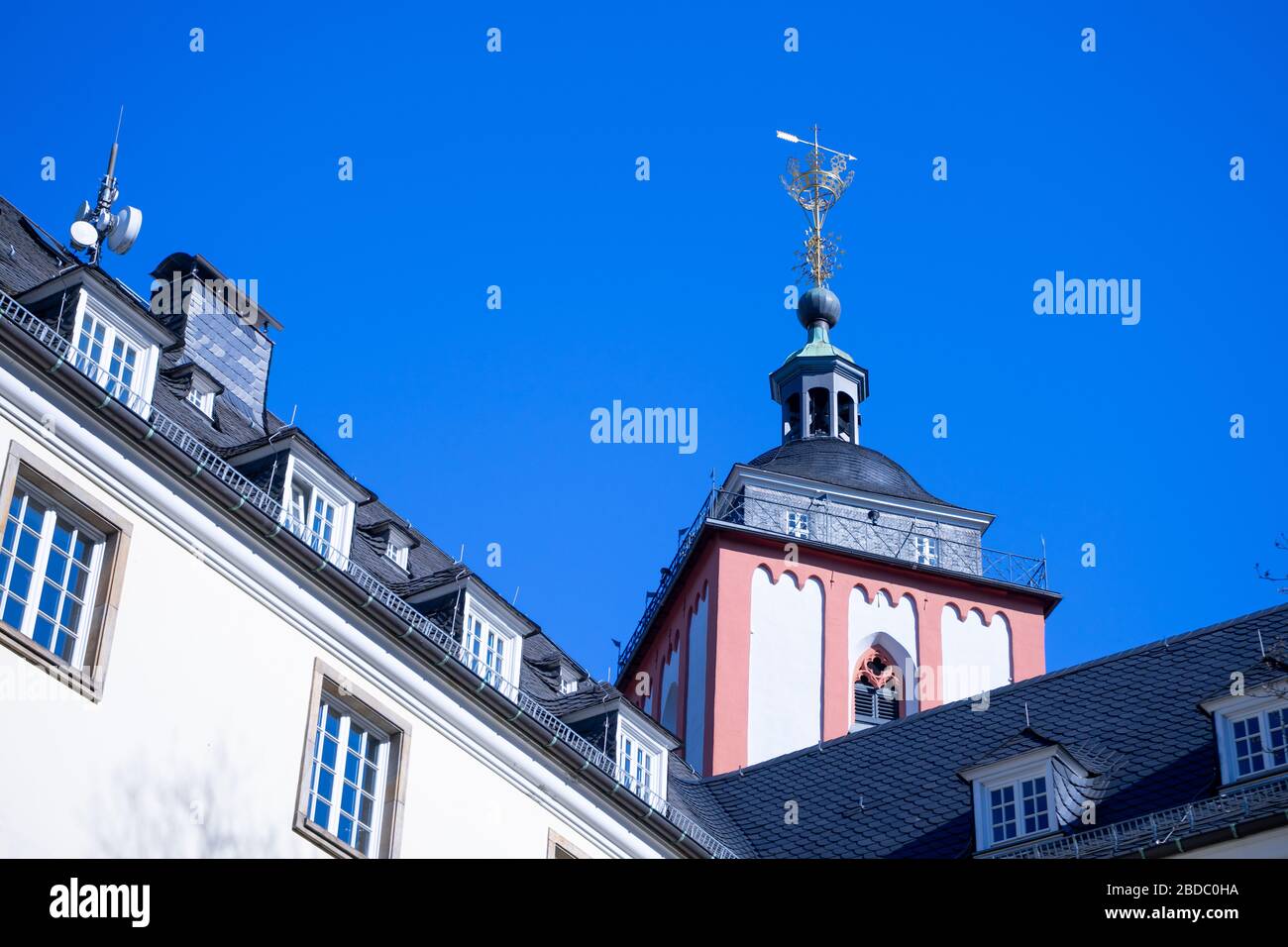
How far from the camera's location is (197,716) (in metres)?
21.6

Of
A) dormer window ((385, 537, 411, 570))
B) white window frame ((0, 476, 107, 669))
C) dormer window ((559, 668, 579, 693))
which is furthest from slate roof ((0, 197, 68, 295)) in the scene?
dormer window ((559, 668, 579, 693))

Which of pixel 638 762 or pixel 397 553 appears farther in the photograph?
pixel 638 762

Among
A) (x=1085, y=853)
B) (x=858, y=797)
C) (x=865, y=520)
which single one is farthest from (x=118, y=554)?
(x=865, y=520)

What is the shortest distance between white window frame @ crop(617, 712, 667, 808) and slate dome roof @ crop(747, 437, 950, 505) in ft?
83.7

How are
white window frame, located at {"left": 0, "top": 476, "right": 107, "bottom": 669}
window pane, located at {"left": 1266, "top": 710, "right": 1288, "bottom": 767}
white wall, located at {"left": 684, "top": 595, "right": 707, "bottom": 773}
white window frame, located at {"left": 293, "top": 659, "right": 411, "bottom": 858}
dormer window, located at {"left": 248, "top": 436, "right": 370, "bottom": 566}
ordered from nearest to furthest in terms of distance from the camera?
white window frame, located at {"left": 0, "top": 476, "right": 107, "bottom": 669} < white window frame, located at {"left": 293, "top": 659, "right": 411, "bottom": 858} < dormer window, located at {"left": 248, "top": 436, "right": 370, "bottom": 566} < window pane, located at {"left": 1266, "top": 710, "right": 1288, "bottom": 767} < white wall, located at {"left": 684, "top": 595, "right": 707, "bottom": 773}

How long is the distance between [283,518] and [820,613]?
2879 cm

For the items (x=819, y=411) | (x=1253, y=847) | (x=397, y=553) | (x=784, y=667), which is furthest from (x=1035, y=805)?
(x=819, y=411)

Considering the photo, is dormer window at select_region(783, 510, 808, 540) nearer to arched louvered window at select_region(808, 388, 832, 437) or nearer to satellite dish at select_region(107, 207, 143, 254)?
arched louvered window at select_region(808, 388, 832, 437)

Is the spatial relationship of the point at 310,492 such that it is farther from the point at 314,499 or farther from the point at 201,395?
the point at 201,395

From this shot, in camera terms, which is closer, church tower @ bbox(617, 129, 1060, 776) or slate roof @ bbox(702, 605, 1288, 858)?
slate roof @ bbox(702, 605, 1288, 858)

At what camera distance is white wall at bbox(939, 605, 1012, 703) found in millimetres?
51281

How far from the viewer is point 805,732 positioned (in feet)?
161

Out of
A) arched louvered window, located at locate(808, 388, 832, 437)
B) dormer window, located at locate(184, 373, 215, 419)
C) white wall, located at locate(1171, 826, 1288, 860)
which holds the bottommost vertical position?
white wall, located at locate(1171, 826, 1288, 860)
